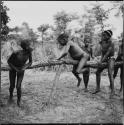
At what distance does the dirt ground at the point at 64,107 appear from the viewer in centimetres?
565

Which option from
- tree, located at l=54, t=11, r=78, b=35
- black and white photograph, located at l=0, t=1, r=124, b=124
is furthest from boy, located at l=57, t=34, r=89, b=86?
tree, located at l=54, t=11, r=78, b=35

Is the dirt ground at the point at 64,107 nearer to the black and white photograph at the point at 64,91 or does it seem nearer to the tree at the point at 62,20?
the black and white photograph at the point at 64,91

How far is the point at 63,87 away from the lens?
324 inches

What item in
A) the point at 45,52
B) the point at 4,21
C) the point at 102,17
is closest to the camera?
the point at 4,21

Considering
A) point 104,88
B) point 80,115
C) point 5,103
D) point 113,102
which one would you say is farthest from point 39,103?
point 104,88

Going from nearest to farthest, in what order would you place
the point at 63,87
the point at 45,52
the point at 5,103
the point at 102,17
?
1. the point at 5,103
2. the point at 63,87
3. the point at 45,52
4. the point at 102,17

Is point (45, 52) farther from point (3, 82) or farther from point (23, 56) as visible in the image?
point (23, 56)

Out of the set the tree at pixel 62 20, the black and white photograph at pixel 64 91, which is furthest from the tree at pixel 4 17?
the tree at pixel 62 20

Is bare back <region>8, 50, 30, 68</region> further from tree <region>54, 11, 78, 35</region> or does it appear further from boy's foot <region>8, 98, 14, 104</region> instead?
tree <region>54, 11, 78, 35</region>

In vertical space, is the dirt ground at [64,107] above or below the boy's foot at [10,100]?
below

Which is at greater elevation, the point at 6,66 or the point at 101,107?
the point at 6,66

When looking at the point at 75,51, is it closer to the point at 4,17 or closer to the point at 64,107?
the point at 64,107

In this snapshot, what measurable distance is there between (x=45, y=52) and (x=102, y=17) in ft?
35.9

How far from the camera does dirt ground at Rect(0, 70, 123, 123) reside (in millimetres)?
5652
